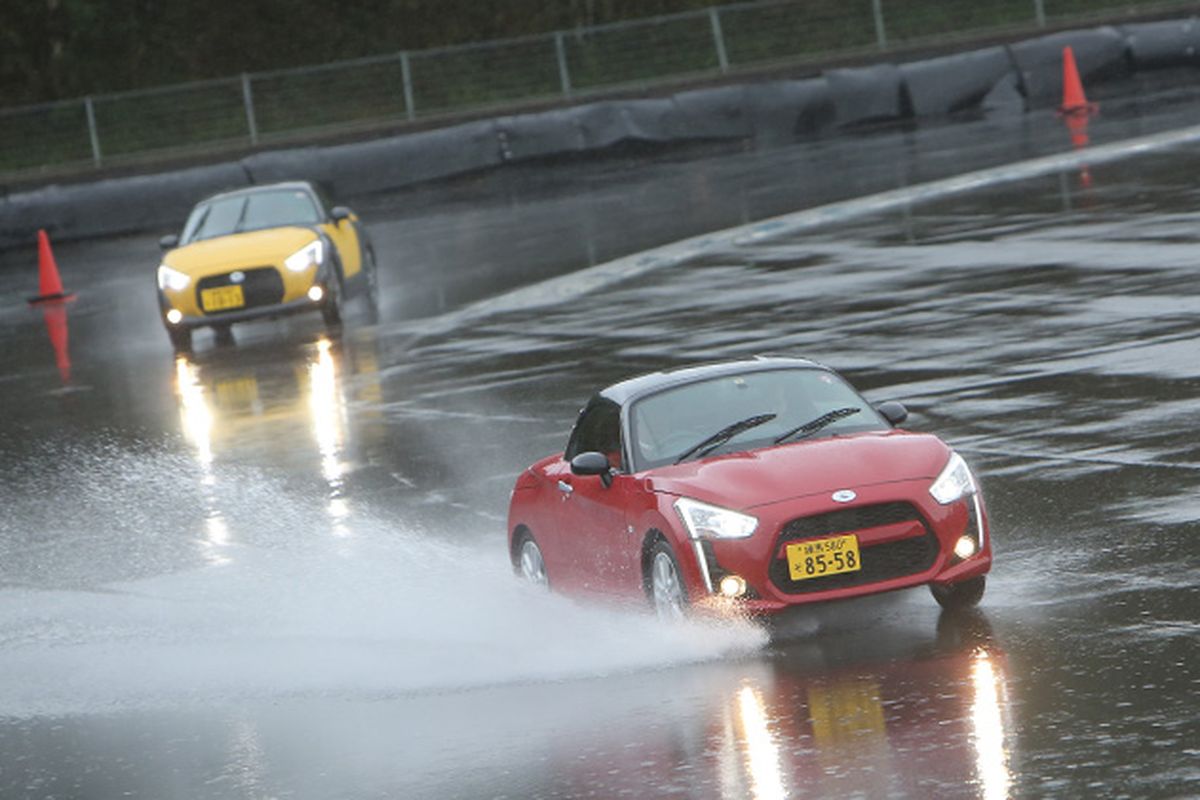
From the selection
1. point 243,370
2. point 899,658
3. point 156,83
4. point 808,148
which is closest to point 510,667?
point 899,658

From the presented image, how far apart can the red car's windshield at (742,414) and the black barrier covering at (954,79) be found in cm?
2908

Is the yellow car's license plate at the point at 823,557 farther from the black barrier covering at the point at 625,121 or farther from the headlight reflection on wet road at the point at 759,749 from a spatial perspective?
the black barrier covering at the point at 625,121

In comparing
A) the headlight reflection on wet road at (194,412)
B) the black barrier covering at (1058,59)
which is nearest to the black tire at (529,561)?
the headlight reflection on wet road at (194,412)

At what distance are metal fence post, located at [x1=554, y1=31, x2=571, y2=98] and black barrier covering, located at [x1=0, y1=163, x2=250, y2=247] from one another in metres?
6.86

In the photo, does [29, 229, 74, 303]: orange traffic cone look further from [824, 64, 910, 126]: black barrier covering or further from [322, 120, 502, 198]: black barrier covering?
[824, 64, 910, 126]: black barrier covering

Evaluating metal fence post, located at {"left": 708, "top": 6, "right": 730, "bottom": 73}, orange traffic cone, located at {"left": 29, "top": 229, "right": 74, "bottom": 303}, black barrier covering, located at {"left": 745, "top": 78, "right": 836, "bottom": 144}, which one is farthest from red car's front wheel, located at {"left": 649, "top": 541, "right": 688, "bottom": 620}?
metal fence post, located at {"left": 708, "top": 6, "right": 730, "bottom": 73}

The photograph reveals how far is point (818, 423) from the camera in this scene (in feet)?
35.9

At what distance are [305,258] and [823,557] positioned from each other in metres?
15.0

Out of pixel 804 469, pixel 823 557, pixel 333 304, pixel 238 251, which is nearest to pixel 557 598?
pixel 804 469

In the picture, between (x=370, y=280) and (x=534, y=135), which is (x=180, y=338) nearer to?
(x=370, y=280)

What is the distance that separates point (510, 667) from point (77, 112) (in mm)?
32979

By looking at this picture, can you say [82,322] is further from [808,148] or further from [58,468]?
[808,148]

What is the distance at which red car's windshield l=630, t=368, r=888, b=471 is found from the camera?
10922 millimetres

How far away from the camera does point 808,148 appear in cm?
3784
